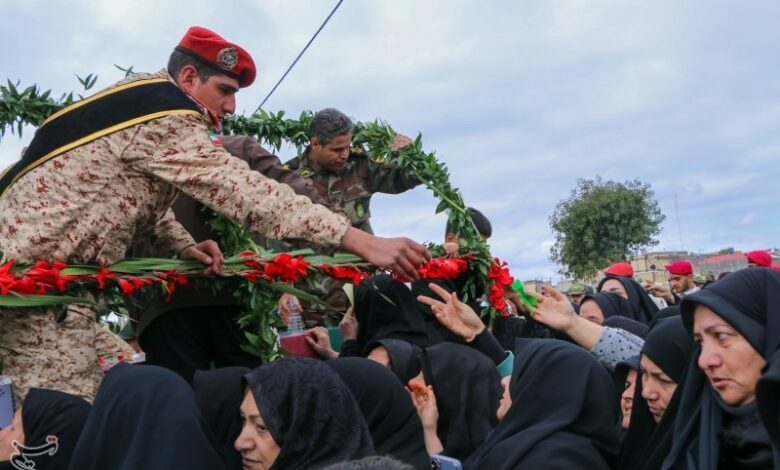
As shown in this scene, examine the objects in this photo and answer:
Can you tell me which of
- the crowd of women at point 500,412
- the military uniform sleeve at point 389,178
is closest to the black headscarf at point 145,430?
the crowd of women at point 500,412

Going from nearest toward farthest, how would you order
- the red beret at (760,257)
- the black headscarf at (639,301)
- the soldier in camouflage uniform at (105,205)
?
the soldier in camouflage uniform at (105,205)
the black headscarf at (639,301)
the red beret at (760,257)

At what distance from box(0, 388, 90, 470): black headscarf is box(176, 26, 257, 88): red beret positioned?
67.0 inches

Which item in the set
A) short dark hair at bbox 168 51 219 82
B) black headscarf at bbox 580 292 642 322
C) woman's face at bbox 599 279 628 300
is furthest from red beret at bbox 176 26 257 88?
woman's face at bbox 599 279 628 300

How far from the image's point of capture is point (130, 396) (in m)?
2.96

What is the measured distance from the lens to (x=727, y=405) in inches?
119

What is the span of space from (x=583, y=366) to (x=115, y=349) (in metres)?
2.25

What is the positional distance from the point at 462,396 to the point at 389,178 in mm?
1831

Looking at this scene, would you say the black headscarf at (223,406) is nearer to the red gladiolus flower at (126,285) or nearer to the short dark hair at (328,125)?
the red gladiolus flower at (126,285)

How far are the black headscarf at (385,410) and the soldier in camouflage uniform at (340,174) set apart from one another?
1783mm

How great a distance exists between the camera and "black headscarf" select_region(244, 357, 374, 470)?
299cm

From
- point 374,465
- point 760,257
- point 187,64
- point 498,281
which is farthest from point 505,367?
point 760,257

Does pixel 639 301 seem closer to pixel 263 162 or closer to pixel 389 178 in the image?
pixel 389 178

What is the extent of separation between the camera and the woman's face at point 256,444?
10.1 ft

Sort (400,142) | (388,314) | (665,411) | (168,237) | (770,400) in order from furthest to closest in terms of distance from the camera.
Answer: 1. (400,142)
2. (388,314)
3. (168,237)
4. (665,411)
5. (770,400)
